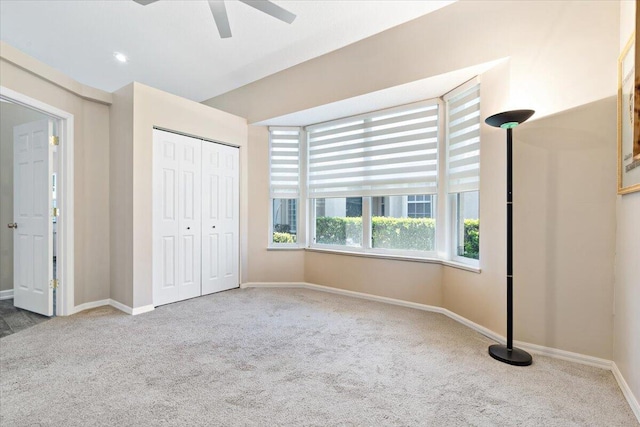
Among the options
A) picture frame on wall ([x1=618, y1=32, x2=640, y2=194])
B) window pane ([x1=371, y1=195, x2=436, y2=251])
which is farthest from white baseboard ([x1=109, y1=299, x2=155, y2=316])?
picture frame on wall ([x1=618, y1=32, x2=640, y2=194])

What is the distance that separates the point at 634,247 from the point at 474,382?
50.9 inches

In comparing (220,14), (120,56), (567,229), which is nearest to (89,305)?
(120,56)

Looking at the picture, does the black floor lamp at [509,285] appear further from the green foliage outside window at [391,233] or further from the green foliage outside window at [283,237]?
the green foliage outside window at [283,237]

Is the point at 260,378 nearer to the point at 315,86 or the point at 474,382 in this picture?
the point at 474,382

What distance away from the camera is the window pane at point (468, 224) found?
123 inches

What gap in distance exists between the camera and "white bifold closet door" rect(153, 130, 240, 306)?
364cm

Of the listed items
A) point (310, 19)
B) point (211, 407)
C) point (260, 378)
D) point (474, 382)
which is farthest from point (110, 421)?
point (310, 19)

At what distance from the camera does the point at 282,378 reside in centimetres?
206

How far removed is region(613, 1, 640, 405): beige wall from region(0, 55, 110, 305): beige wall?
15.9ft

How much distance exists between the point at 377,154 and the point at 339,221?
1.10m

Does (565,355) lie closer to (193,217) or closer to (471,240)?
(471,240)

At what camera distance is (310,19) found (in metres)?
3.11

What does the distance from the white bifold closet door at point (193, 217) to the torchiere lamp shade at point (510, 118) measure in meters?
3.37

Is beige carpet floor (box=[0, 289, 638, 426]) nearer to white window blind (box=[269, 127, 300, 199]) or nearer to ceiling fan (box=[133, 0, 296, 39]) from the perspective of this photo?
white window blind (box=[269, 127, 300, 199])
